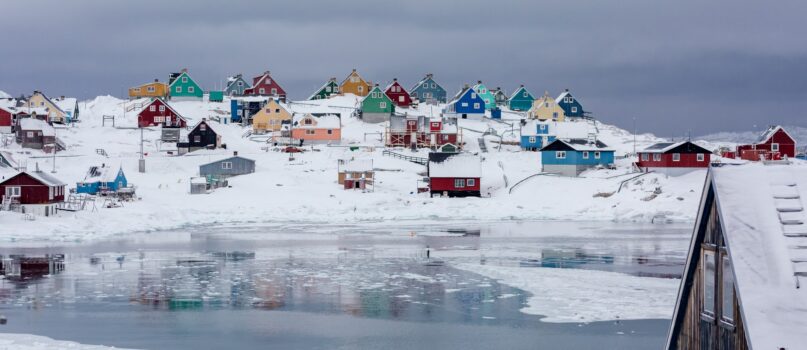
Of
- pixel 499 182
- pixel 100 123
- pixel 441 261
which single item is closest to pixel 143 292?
pixel 441 261

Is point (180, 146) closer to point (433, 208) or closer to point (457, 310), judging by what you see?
point (433, 208)

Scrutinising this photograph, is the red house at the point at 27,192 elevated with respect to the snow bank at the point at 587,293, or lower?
elevated

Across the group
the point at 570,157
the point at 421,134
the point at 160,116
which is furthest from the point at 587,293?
the point at 160,116

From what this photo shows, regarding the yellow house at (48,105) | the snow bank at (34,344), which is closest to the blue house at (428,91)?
the yellow house at (48,105)

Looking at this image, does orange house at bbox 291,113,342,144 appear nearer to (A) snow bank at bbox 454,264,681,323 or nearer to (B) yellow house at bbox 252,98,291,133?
(B) yellow house at bbox 252,98,291,133

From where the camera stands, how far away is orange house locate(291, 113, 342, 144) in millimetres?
92125

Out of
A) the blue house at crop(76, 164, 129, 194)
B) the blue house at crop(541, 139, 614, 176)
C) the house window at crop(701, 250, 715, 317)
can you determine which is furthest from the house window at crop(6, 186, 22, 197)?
the house window at crop(701, 250, 715, 317)

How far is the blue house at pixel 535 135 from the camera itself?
3546 inches

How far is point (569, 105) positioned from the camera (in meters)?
115

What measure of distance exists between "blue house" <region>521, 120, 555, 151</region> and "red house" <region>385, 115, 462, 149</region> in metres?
6.34

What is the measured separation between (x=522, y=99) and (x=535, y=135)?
34268 mm

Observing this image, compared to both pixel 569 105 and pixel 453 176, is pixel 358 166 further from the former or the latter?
pixel 569 105

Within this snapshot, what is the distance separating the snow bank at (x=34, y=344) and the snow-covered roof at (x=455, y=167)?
50.7m

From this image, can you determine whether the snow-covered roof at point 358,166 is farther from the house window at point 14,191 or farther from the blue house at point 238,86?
the blue house at point 238,86
